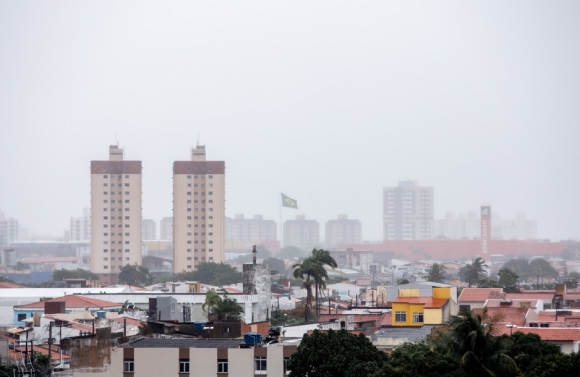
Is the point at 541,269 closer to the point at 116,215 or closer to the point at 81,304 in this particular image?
the point at 116,215

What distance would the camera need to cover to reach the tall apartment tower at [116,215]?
162 metres

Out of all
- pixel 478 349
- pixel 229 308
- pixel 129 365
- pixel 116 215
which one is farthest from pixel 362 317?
pixel 116 215

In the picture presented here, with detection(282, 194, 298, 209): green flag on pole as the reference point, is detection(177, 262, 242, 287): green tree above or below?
below

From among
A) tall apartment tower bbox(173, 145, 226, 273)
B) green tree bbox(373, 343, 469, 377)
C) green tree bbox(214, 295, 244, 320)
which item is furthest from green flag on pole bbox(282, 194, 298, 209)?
green tree bbox(373, 343, 469, 377)

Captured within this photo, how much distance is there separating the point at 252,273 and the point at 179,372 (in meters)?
31.0

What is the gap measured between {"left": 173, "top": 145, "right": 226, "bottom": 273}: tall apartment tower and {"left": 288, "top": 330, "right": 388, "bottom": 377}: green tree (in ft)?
416

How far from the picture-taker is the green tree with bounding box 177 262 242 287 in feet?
437

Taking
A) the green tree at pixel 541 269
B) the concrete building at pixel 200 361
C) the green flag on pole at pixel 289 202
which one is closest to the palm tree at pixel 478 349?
the concrete building at pixel 200 361

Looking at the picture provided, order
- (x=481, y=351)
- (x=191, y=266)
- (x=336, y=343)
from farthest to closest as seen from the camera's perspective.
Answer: (x=191, y=266) < (x=336, y=343) < (x=481, y=351)

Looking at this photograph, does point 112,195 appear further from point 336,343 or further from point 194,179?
point 336,343

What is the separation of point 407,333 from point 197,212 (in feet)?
401

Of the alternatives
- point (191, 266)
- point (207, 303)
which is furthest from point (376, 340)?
point (191, 266)

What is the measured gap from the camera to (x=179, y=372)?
36.2 meters

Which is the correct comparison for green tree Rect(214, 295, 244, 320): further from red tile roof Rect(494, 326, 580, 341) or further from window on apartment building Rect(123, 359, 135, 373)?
window on apartment building Rect(123, 359, 135, 373)
